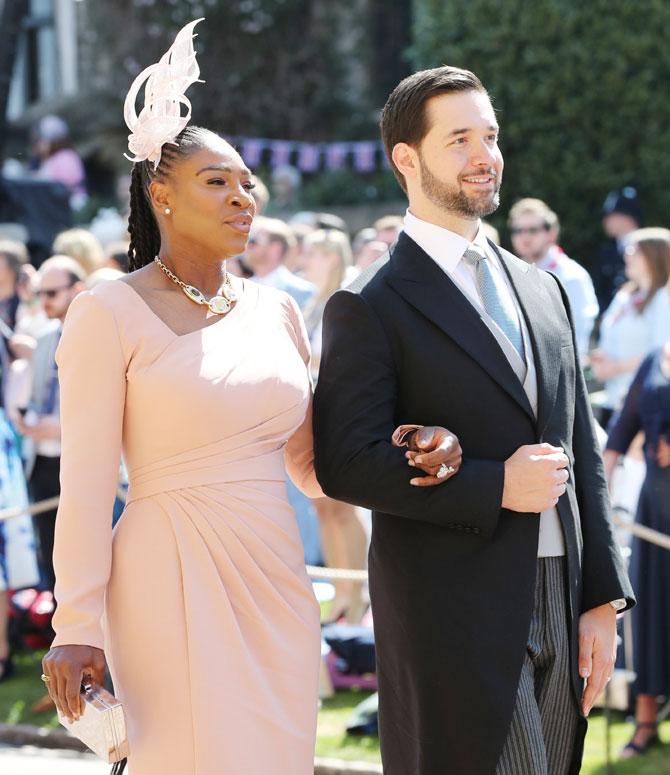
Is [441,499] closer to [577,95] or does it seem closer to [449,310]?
[449,310]

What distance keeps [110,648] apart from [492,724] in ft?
3.09

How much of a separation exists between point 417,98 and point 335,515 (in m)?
4.73

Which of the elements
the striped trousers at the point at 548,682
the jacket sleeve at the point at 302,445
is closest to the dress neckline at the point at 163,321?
the jacket sleeve at the point at 302,445

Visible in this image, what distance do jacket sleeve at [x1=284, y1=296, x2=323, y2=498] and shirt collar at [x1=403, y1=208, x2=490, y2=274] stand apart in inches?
17.4

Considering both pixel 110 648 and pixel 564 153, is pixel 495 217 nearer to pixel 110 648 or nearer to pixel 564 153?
pixel 564 153

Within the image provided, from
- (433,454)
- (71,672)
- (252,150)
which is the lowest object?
(71,672)

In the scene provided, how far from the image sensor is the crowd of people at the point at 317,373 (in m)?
5.98

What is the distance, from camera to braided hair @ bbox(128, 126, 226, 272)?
3.51 metres

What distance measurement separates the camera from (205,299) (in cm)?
353

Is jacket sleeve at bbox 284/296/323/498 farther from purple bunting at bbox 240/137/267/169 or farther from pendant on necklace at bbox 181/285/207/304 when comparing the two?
purple bunting at bbox 240/137/267/169

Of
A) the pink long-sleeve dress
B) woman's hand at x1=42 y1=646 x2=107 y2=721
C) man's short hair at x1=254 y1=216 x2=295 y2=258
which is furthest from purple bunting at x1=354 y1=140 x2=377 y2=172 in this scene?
woman's hand at x1=42 y1=646 x2=107 y2=721

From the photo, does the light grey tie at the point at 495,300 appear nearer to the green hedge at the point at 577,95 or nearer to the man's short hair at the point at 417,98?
the man's short hair at the point at 417,98

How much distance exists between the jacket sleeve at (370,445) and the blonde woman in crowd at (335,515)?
421 cm

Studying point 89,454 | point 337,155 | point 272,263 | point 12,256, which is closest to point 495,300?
point 89,454
